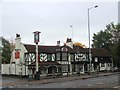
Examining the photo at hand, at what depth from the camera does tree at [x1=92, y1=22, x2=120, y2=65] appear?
77812 millimetres

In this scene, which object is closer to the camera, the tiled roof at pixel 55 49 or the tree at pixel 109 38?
the tiled roof at pixel 55 49

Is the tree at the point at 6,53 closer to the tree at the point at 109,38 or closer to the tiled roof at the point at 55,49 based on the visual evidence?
the tiled roof at the point at 55,49

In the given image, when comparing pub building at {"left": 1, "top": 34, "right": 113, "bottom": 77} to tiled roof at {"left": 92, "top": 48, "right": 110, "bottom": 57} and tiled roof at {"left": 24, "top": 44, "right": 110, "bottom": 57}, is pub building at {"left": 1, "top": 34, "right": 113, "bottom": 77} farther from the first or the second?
tiled roof at {"left": 92, "top": 48, "right": 110, "bottom": 57}

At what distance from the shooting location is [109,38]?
3285 inches

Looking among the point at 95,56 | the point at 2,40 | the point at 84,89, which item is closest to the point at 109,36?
the point at 95,56

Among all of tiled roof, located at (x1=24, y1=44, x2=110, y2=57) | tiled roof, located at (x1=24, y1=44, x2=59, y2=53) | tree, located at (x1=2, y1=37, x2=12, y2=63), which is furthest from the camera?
tree, located at (x1=2, y1=37, x2=12, y2=63)

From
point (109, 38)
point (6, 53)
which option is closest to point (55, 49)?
point (109, 38)

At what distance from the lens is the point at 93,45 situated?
9569 cm

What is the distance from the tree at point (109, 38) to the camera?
7781cm

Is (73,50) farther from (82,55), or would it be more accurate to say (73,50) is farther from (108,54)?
(108,54)

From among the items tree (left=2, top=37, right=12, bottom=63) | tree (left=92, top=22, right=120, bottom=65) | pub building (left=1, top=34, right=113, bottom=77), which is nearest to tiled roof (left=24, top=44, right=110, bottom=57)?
pub building (left=1, top=34, right=113, bottom=77)

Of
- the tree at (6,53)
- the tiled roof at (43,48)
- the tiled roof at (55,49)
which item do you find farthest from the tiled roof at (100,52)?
the tree at (6,53)

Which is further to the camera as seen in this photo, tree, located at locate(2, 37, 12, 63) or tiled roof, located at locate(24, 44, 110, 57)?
tree, located at locate(2, 37, 12, 63)

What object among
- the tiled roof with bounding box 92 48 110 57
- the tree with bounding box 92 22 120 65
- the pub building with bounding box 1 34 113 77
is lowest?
the pub building with bounding box 1 34 113 77
